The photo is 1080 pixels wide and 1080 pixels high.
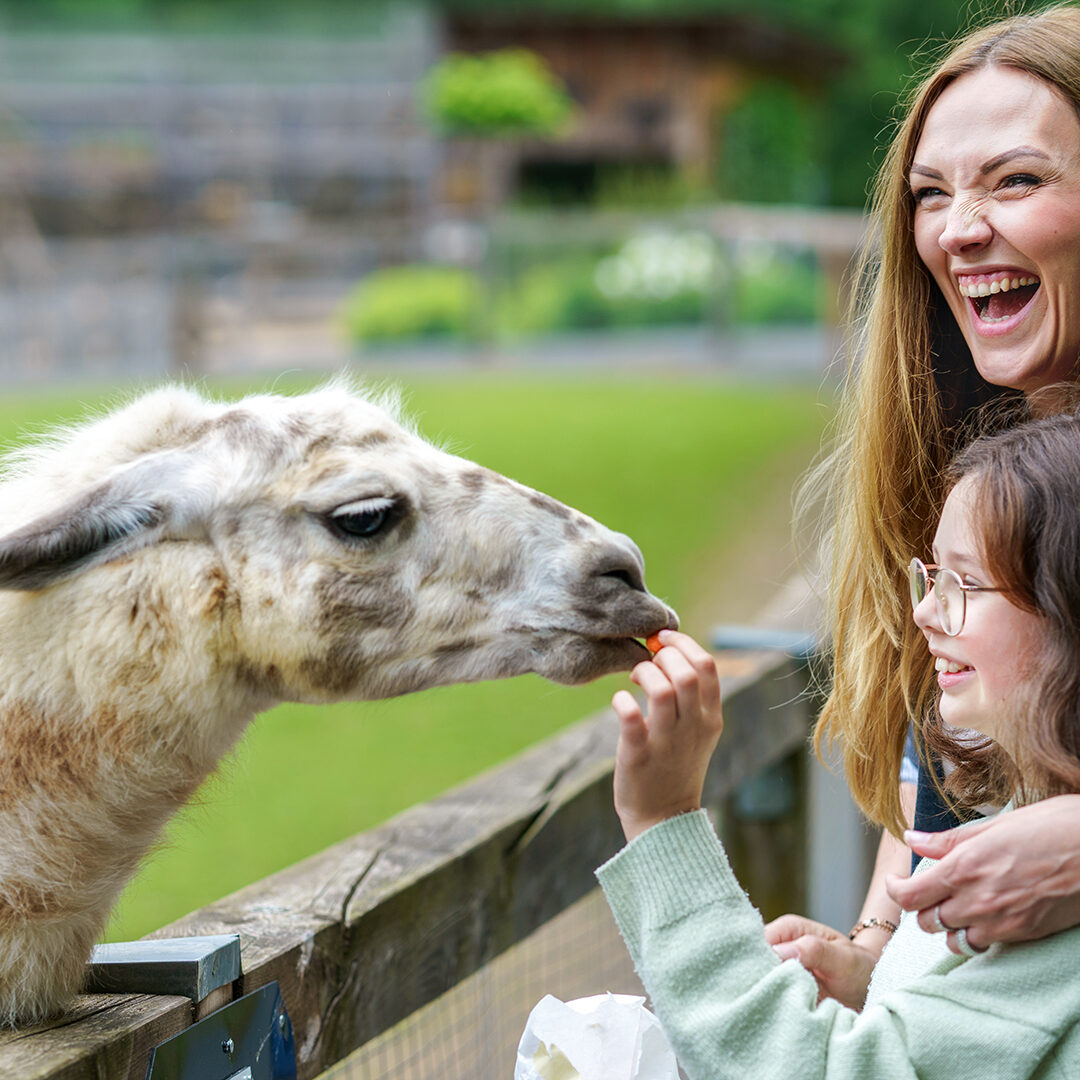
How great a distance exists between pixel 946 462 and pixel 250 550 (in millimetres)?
1013

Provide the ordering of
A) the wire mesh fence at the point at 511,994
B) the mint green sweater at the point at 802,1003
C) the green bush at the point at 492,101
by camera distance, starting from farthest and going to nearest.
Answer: the green bush at the point at 492,101, the wire mesh fence at the point at 511,994, the mint green sweater at the point at 802,1003

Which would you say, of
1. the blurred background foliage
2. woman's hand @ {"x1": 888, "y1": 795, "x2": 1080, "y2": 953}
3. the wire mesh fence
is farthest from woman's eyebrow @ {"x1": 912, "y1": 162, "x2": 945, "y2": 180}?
the blurred background foliage

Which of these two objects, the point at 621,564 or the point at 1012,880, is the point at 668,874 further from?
the point at 621,564

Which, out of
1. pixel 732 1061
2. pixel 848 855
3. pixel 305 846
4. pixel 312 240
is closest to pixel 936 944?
pixel 732 1061

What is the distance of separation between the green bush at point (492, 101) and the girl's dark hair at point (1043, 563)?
22327 millimetres

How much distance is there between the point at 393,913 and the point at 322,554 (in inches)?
21.7

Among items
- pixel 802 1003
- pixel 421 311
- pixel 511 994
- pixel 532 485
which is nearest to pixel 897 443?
pixel 802 1003

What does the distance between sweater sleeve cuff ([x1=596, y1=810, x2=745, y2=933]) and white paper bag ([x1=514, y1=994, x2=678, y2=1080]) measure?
21 centimetres

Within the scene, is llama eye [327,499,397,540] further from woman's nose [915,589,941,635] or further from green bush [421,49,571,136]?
green bush [421,49,571,136]

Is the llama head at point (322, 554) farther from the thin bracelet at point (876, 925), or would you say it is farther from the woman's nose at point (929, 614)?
the thin bracelet at point (876, 925)

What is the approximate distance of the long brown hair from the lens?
1.83m

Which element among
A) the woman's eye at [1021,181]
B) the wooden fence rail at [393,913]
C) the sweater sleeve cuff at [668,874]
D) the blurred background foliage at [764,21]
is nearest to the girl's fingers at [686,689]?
the sweater sleeve cuff at [668,874]

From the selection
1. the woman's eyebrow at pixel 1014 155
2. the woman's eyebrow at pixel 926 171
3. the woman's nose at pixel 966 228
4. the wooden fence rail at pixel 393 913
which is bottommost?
the wooden fence rail at pixel 393 913

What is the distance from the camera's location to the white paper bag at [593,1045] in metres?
1.46
